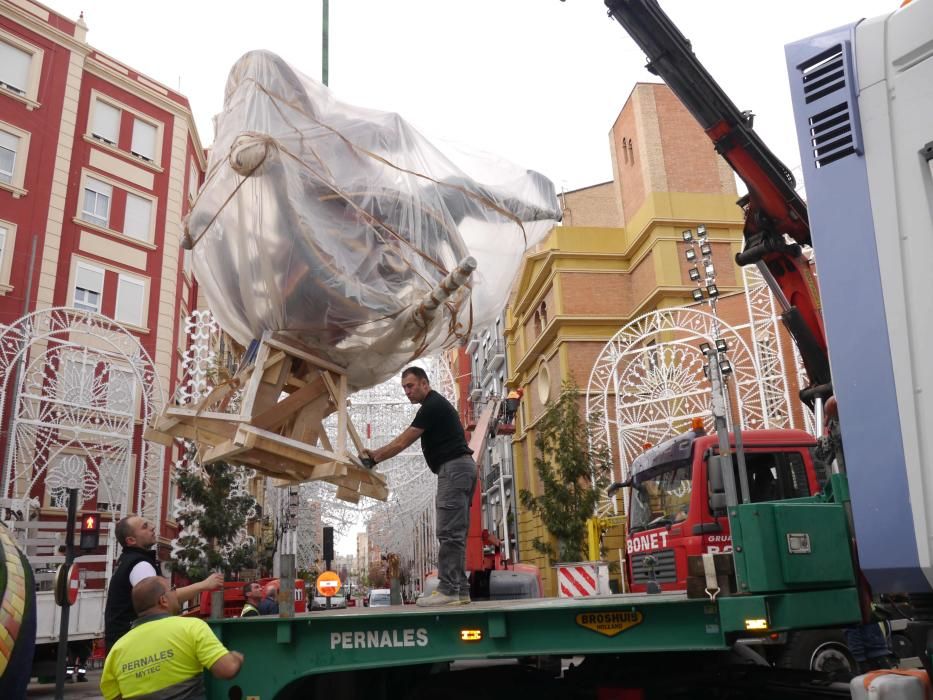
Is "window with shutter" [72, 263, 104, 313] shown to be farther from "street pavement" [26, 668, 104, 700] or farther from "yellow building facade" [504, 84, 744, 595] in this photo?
"yellow building facade" [504, 84, 744, 595]

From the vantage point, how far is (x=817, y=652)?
22.5 feet

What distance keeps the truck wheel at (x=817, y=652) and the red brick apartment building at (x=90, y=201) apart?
15.8 meters

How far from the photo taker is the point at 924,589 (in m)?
2.74

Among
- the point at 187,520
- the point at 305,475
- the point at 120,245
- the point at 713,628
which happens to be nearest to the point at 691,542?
the point at 305,475

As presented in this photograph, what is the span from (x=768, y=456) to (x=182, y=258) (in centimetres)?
2239

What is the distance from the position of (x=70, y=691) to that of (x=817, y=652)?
42.0 feet

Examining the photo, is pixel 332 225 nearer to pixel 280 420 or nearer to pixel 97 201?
pixel 280 420

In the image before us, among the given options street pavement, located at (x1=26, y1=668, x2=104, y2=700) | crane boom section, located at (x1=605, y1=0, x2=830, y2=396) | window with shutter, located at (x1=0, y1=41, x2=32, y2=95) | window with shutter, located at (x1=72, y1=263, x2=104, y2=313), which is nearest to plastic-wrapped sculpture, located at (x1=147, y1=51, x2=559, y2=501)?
crane boom section, located at (x1=605, y1=0, x2=830, y2=396)

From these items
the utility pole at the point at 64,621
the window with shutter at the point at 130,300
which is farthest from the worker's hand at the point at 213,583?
the window with shutter at the point at 130,300

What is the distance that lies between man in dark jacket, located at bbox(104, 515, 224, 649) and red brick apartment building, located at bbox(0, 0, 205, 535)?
14307mm

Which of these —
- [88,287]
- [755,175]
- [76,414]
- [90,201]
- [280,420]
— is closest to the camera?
[280,420]

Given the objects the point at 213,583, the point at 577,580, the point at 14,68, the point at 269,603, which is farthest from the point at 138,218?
the point at 213,583

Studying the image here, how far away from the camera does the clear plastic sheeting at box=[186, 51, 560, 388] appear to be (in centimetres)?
553

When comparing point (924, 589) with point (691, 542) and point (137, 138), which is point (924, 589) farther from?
point (137, 138)
